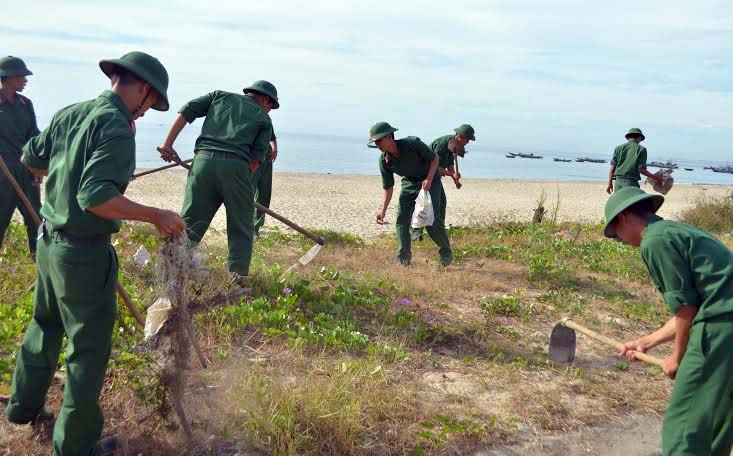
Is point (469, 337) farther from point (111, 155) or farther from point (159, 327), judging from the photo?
point (111, 155)

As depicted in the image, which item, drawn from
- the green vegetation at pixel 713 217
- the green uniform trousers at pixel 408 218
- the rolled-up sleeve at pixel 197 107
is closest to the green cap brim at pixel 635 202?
the rolled-up sleeve at pixel 197 107

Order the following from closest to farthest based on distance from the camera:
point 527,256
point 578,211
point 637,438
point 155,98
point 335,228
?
point 155,98 < point 637,438 < point 527,256 < point 335,228 < point 578,211

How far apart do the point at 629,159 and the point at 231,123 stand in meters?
7.31

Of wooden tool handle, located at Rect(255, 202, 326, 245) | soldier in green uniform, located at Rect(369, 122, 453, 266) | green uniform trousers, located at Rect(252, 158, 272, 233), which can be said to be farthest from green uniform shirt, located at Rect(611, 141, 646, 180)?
wooden tool handle, located at Rect(255, 202, 326, 245)

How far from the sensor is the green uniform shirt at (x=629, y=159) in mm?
10139

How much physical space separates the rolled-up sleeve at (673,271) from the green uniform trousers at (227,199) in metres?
3.46

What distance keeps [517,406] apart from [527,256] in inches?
187

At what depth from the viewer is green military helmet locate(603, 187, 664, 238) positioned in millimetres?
2928

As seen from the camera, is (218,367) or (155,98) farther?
(218,367)

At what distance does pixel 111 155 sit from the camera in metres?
2.68

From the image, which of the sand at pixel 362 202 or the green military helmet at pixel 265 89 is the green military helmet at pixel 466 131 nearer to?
the sand at pixel 362 202

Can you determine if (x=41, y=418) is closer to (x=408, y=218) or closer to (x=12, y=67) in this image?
(x=12, y=67)

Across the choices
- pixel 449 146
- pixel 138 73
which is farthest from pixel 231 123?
pixel 449 146

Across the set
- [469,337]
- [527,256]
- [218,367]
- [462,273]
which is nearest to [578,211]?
[527,256]
